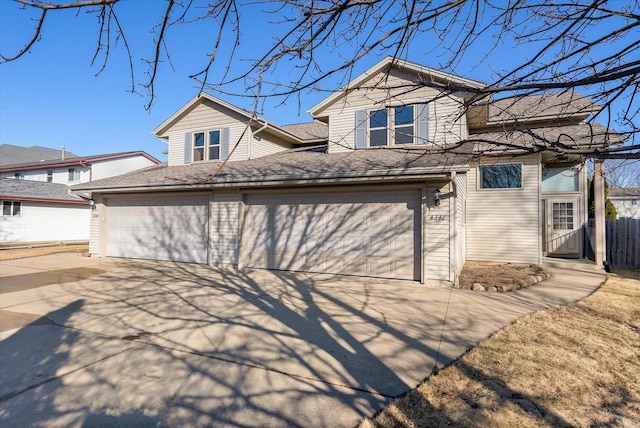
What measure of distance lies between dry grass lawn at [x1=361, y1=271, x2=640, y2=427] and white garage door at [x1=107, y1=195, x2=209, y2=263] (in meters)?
9.01

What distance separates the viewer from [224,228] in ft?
35.6

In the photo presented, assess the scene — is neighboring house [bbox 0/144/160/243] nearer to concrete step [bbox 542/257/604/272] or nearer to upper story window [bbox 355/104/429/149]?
upper story window [bbox 355/104/429/149]

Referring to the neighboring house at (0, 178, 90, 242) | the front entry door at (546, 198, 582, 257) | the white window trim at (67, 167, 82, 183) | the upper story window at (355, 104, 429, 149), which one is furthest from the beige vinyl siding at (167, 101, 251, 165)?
the white window trim at (67, 167, 82, 183)

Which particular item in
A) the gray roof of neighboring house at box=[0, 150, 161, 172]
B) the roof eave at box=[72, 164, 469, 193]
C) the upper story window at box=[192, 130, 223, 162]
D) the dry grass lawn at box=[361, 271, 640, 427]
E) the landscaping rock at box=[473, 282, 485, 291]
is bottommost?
the dry grass lawn at box=[361, 271, 640, 427]

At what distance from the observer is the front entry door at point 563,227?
12.8 metres

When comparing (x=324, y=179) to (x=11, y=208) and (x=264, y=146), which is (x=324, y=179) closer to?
(x=264, y=146)

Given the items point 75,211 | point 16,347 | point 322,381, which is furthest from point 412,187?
point 75,211

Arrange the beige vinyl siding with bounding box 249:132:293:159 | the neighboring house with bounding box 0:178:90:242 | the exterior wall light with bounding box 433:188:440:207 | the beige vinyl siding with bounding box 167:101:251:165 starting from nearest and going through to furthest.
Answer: the exterior wall light with bounding box 433:188:440:207
the beige vinyl siding with bounding box 167:101:251:165
the beige vinyl siding with bounding box 249:132:293:159
the neighboring house with bounding box 0:178:90:242

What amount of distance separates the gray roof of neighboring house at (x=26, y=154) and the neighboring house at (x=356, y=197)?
29.6 m

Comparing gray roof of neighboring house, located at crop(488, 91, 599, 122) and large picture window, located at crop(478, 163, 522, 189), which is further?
large picture window, located at crop(478, 163, 522, 189)

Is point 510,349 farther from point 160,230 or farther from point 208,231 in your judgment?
point 160,230

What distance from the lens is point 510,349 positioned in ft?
14.3

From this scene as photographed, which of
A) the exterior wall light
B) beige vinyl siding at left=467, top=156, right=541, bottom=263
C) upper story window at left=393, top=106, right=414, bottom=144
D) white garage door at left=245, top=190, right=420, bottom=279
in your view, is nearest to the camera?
the exterior wall light

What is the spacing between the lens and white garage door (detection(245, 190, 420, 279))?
8.91 metres
